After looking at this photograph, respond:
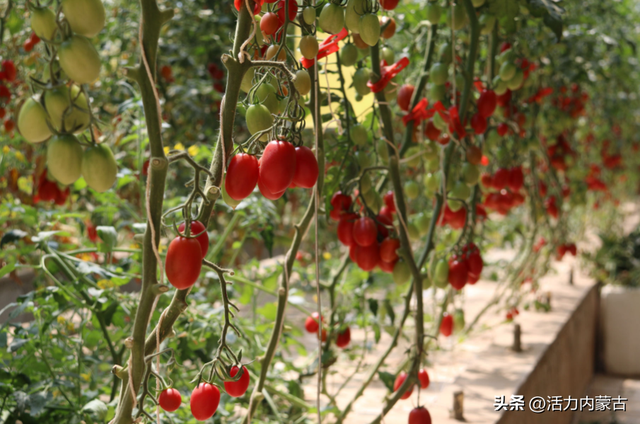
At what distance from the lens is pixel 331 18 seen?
662mm

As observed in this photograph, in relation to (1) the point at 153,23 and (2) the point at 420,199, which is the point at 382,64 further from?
(2) the point at 420,199

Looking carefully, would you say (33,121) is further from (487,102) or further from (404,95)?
(487,102)

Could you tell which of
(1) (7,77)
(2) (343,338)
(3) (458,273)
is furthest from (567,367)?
(1) (7,77)

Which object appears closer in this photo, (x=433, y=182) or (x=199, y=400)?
(x=199, y=400)

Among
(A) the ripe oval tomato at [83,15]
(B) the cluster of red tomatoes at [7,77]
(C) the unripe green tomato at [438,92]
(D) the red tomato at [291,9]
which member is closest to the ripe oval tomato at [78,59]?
(A) the ripe oval tomato at [83,15]

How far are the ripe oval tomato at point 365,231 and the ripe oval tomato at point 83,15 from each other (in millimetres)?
574

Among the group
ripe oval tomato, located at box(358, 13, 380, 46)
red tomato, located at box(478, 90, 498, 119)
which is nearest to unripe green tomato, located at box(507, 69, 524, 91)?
red tomato, located at box(478, 90, 498, 119)

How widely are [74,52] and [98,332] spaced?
2.63ft

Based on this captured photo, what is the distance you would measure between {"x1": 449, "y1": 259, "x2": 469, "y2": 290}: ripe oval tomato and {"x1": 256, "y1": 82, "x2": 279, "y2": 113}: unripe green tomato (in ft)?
1.94

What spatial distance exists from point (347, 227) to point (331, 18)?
0.40 meters

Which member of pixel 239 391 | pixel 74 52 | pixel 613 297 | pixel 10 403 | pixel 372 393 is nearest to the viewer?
pixel 74 52

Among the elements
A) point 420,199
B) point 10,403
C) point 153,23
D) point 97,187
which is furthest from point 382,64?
point 420,199

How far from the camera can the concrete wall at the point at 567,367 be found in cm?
171

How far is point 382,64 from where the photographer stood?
103 centimetres
